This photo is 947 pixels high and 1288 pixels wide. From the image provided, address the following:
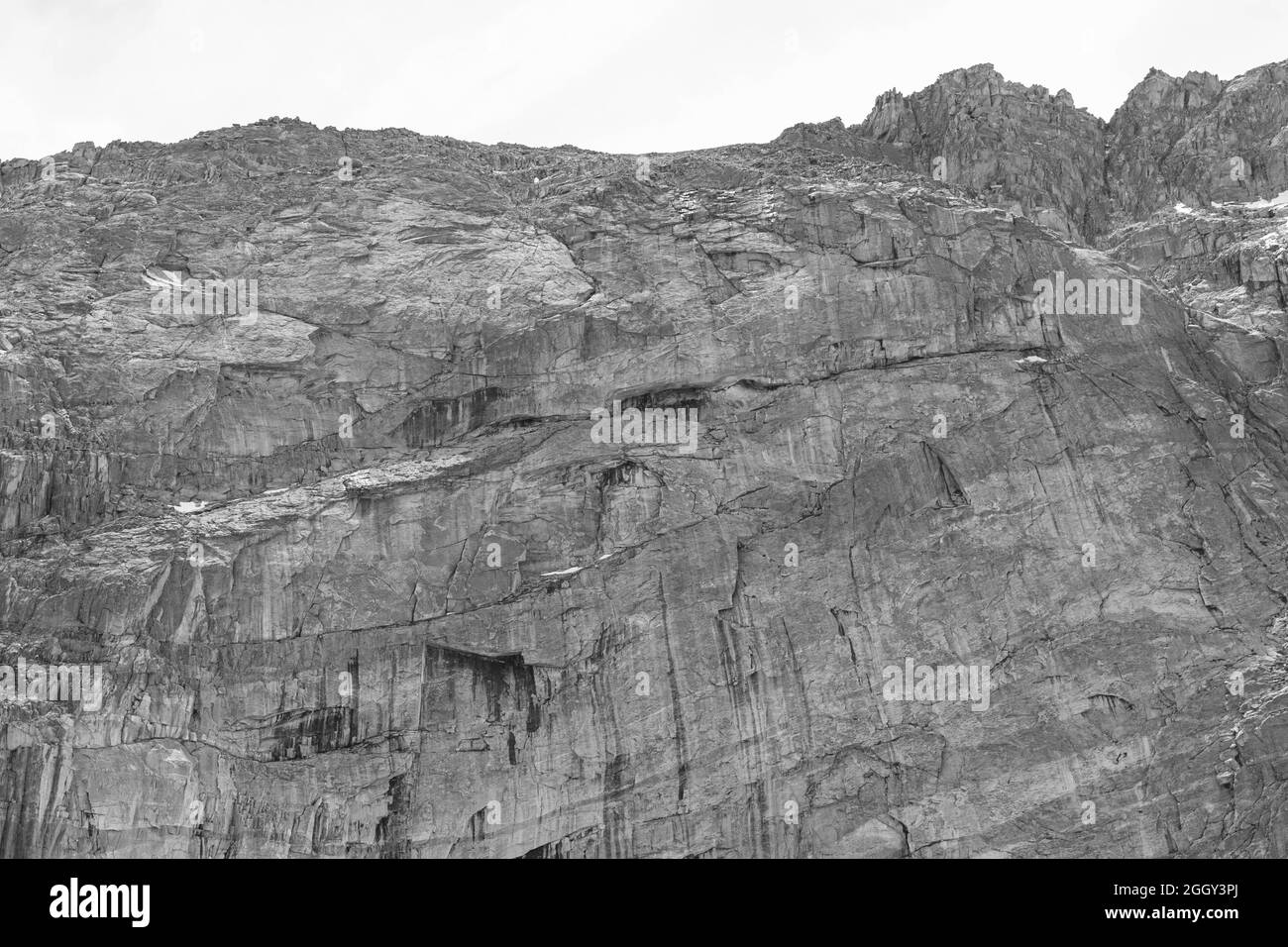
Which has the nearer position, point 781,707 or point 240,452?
point 781,707

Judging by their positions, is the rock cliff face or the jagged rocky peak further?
the jagged rocky peak

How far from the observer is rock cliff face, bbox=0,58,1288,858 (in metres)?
44.9

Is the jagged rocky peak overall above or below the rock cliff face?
above

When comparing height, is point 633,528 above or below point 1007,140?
below

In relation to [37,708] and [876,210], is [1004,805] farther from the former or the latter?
[37,708]

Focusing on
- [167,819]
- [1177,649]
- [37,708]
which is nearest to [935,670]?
[1177,649]

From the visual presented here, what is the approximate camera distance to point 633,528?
4831cm

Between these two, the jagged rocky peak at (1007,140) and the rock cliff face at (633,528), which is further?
the jagged rocky peak at (1007,140)

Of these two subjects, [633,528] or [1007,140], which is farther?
[1007,140]

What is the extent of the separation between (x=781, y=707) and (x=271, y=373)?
67.2 ft

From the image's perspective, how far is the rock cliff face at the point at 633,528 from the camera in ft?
147

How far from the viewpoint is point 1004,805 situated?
44781 mm

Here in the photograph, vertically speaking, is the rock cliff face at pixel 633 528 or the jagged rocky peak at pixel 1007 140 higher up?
the jagged rocky peak at pixel 1007 140
